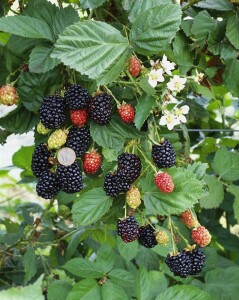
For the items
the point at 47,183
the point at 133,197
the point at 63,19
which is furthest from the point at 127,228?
the point at 63,19

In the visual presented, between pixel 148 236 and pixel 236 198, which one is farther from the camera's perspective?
pixel 236 198

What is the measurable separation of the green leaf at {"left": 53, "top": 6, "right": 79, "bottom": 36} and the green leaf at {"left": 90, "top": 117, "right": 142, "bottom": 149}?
0.63 feet

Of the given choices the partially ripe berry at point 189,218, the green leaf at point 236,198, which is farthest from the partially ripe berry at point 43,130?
the green leaf at point 236,198

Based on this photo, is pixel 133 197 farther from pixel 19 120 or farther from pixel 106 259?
pixel 106 259

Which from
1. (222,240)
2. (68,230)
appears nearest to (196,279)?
(222,240)

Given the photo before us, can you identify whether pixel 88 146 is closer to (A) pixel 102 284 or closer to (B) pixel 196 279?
(A) pixel 102 284

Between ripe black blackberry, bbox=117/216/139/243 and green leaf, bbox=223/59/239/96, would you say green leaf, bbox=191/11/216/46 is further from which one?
ripe black blackberry, bbox=117/216/139/243

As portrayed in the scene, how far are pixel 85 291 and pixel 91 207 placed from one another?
0.32 metres

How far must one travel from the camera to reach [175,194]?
3.34ft

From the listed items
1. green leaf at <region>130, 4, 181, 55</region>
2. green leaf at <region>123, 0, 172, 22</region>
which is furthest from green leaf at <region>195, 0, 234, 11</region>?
green leaf at <region>130, 4, 181, 55</region>

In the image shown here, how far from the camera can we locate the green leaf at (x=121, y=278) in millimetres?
1374

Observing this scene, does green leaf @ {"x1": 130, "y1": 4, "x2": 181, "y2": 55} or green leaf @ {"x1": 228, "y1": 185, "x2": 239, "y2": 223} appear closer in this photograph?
green leaf @ {"x1": 130, "y1": 4, "x2": 181, "y2": 55}

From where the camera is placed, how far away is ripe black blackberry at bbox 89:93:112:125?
3.15 ft

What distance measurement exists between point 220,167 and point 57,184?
704 mm
